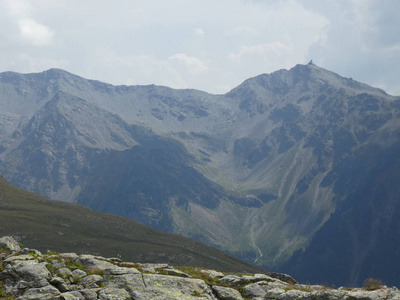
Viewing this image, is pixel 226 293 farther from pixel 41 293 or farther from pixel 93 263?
pixel 41 293

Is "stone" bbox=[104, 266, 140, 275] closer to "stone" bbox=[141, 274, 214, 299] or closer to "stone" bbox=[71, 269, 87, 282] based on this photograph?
"stone" bbox=[141, 274, 214, 299]

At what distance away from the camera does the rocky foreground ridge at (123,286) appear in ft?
86.1

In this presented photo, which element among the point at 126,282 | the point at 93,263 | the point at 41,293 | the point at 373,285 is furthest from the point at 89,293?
the point at 373,285

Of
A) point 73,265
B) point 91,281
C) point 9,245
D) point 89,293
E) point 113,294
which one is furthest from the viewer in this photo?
point 9,245

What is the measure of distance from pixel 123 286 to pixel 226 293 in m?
7.83

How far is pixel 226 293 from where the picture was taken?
29.7 metres

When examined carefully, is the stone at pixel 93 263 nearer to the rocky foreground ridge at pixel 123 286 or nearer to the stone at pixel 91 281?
the rocky foreground ridge at pixel 123 286

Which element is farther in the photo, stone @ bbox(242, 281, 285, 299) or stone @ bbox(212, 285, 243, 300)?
stone @ bbox(242, 281, 285, 299)

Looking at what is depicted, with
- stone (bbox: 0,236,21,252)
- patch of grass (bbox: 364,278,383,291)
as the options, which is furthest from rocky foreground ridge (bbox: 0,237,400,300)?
stone (bbox: 0,236,21,252)

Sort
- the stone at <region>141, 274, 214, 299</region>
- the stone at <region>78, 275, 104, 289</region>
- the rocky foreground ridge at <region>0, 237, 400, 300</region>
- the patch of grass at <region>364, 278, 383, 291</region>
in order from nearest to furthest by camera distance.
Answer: the rocky foreground ridge at <region>0, 237, 400, 300</region>, the stone at <region>141, 274, 214, 299</region>, the stone at <region>78, 275, 104, 289</region>, the patch of grass at <region>364, 278, 383, 291</region>

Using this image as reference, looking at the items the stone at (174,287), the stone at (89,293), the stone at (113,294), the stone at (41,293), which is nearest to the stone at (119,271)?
the stone at (174,287)

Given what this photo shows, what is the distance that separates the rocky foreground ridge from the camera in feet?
86.1

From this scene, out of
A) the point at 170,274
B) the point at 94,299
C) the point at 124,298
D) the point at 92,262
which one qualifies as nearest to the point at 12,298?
the point at 94,299

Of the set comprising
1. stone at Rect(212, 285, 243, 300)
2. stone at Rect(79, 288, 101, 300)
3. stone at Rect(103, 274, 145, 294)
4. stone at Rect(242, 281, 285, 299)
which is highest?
stone at Rect(242, 281, 285, 299)
